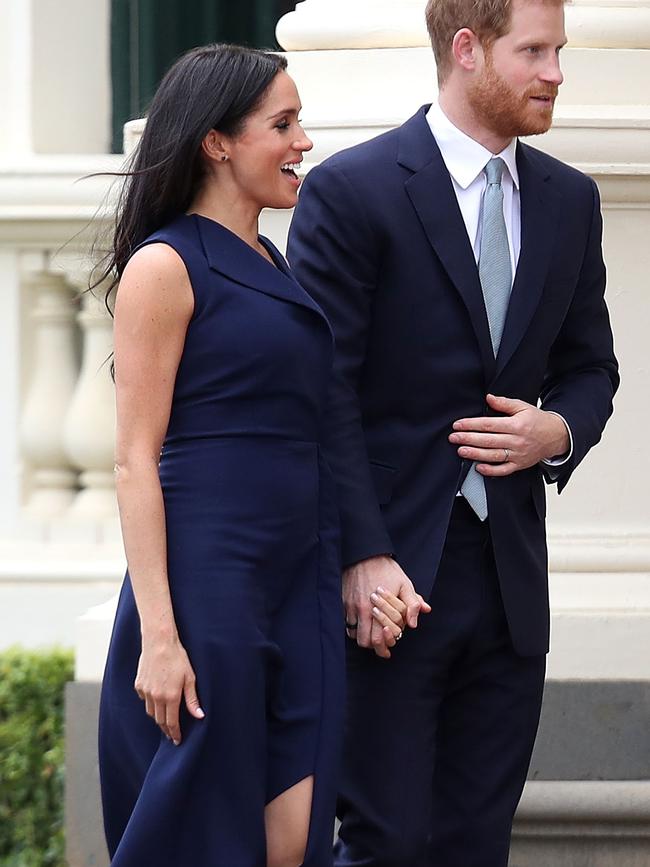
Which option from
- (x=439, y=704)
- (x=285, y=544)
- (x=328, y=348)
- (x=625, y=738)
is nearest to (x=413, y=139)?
(x=328, y=348)

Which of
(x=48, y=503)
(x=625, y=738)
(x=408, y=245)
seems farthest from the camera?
(x=48, y=503)

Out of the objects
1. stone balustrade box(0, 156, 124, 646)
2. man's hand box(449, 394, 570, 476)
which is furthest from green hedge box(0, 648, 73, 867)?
man's hand box(449, 394, 570, 476)

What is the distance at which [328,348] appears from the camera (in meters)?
2.91

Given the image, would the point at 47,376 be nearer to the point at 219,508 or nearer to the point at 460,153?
the point at 460,153

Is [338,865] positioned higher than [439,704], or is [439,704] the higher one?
[439,704]

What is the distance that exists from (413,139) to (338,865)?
125 centimetres

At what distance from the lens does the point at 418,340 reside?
305cm

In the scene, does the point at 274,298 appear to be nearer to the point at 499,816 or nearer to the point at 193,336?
the point at 193,336

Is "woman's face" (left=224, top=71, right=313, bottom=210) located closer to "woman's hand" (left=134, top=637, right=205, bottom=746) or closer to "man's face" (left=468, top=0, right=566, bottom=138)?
"man's face" (left=468, top=0, right=566, bottom=138)

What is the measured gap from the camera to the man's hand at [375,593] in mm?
2953

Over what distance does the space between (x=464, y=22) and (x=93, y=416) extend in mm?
2256

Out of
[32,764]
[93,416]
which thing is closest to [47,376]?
[93,416]

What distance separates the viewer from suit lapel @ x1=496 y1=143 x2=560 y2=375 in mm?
3066

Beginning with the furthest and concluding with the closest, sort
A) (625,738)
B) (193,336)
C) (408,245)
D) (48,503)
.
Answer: (48,503)
(625,738)
(408,245)
(193,336)
